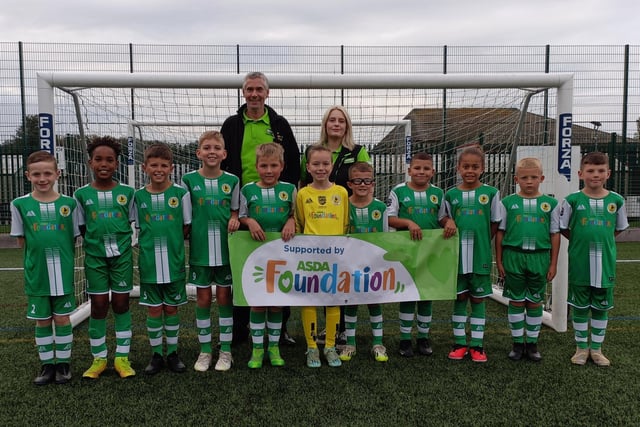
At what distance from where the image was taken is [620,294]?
5.27 m

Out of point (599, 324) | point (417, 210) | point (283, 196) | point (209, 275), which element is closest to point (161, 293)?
point (209, 275)

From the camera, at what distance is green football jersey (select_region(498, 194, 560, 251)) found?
3.20 meters

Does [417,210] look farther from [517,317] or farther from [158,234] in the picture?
[158,234]

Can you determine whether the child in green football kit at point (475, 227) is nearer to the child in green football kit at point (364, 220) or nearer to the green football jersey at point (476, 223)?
the green football jersey at point (476, 223)

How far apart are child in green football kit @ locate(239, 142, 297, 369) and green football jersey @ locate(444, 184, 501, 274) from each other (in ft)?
→ 4.03

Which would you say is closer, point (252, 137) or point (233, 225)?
point (233, 225)

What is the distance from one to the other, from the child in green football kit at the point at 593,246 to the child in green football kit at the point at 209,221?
2.39 meters

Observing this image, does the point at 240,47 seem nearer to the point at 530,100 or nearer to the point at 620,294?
the point at 530,100

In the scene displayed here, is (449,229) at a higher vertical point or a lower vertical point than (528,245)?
higher

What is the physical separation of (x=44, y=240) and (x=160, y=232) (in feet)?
2.25

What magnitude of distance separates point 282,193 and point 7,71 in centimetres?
823

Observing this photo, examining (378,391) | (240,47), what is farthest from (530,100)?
(240,47)

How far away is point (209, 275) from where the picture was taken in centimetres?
318

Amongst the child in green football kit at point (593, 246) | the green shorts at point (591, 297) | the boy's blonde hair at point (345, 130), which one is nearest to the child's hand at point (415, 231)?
the boy's blonde hair at point (345, 130)
